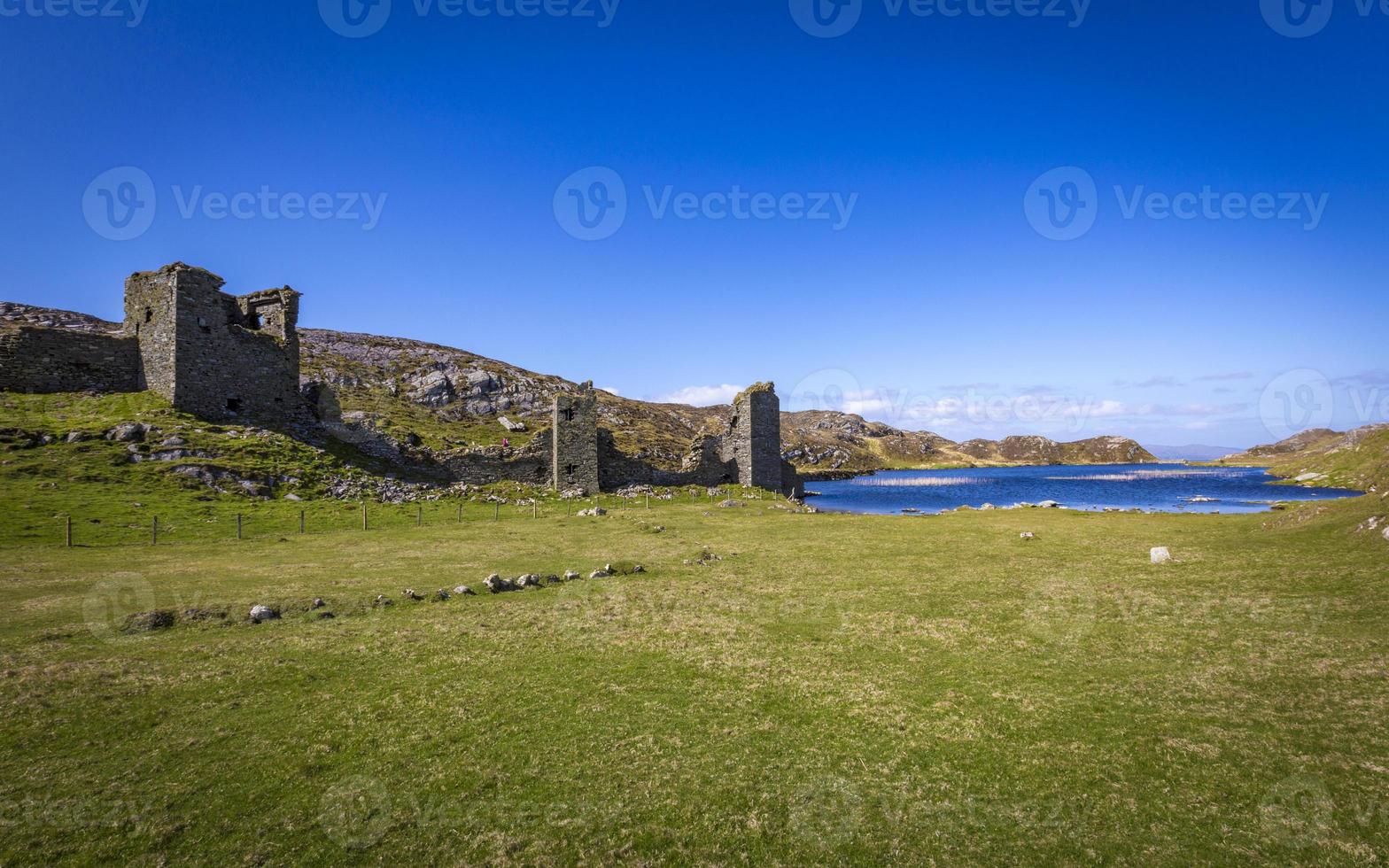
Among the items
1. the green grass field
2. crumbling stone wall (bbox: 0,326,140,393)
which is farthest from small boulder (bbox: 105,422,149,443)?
the green grass field

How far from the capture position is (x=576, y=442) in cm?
4219

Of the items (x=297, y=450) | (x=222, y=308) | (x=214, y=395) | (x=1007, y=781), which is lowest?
(x=1007, y=781)

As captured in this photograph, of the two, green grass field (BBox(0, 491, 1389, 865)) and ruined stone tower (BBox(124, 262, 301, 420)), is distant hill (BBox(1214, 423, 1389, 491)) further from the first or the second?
ruined stone tower (BBox(124, 262, 301, 420))

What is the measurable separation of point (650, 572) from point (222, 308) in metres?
32.7

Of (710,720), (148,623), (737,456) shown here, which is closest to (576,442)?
(737,456)

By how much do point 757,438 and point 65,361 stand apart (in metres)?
41.0

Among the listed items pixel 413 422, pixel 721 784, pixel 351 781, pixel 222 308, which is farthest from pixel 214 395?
pixel 721 784

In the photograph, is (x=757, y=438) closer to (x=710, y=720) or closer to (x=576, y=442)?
(x=576, y=442)

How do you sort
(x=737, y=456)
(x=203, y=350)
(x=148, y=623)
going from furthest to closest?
(x=737, y=456) → (x=203, y=350) → (x=148, y=623)

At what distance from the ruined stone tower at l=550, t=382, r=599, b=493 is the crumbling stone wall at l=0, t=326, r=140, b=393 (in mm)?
23086

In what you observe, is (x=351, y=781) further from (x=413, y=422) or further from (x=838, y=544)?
(x=413, y=422)

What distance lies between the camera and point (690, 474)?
4750cm

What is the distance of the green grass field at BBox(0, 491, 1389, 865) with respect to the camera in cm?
548

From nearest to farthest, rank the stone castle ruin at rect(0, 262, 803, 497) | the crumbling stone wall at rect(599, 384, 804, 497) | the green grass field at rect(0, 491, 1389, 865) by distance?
the green grass field at rect(0, 491, 1389, 865) → the stone castle ruin at rect(0, 262, 803, 497) → the crumbling stone wall at rect(599, 384, 804, 497)
